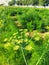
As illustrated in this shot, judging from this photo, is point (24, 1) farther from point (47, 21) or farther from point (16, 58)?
point (16, 58)

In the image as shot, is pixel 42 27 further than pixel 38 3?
No

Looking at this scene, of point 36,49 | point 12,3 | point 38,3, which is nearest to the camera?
point 36,49

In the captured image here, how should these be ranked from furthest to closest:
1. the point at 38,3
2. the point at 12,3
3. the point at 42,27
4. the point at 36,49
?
1. the point at 12,3
2. the point at 38,3
3. the point at 42,27
4. the point at 36,49

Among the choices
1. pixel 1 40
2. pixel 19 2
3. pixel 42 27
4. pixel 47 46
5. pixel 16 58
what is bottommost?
pixel 19 2

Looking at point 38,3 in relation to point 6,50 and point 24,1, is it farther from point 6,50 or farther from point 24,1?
point 6,50

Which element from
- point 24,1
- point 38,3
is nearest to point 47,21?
point 38,3

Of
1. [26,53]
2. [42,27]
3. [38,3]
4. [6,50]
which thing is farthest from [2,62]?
[38,3]

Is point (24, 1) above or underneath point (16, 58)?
underneath

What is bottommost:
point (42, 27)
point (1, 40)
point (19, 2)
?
point (19, 2)

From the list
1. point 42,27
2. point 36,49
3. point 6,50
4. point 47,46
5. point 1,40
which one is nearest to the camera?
point 47,46
